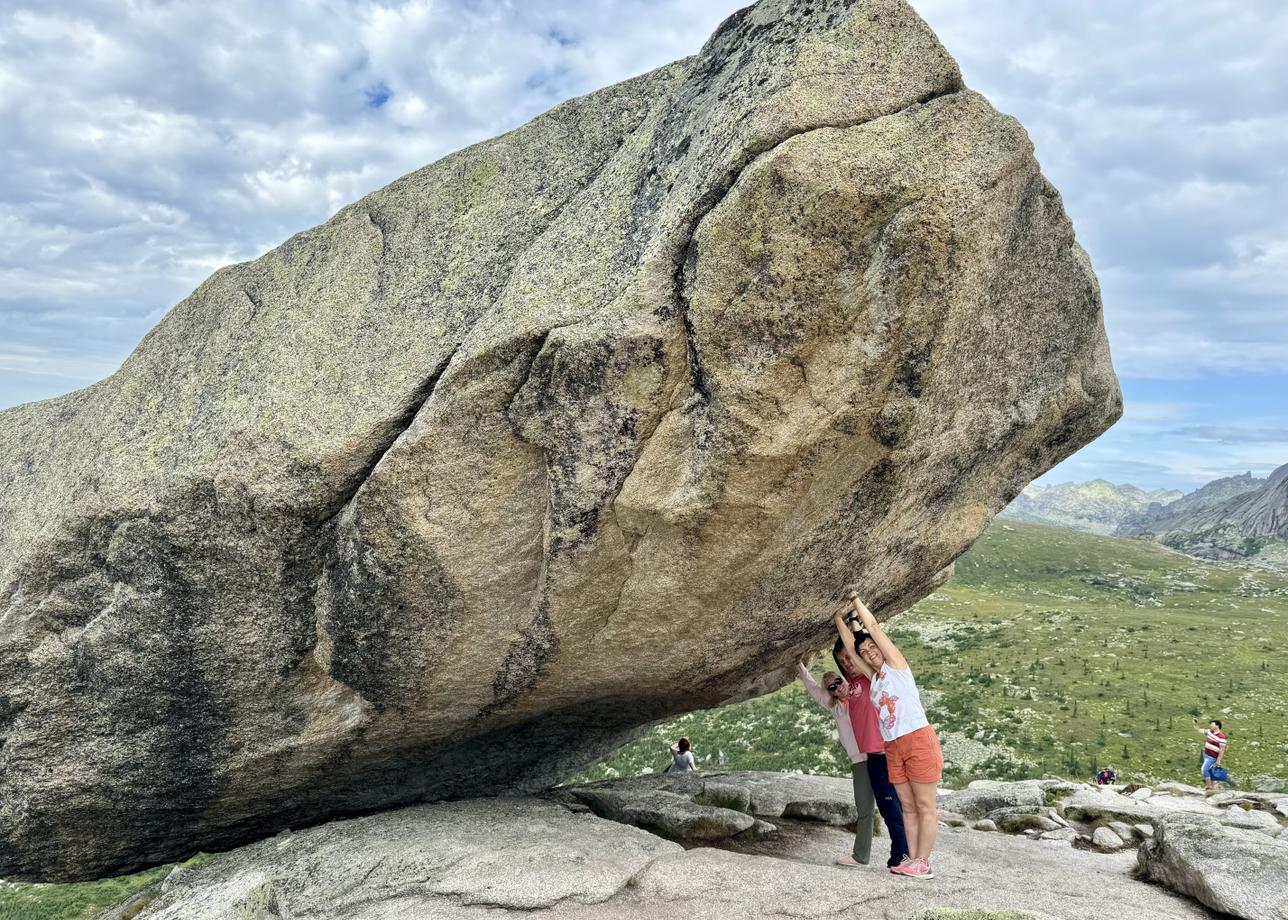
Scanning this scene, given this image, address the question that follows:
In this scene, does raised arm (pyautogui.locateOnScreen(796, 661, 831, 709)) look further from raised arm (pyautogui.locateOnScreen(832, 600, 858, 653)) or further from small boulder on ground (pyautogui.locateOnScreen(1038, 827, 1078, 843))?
small boulder on ground (pyautogui.locateOnScreen(1038, 827, 1078, 843))

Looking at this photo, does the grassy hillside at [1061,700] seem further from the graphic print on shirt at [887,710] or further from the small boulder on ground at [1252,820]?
the graphic print on shirt at [887,710]

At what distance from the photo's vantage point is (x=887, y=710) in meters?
11.5

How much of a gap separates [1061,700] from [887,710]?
36.1 m

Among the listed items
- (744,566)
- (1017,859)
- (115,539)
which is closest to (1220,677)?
(1017,859)

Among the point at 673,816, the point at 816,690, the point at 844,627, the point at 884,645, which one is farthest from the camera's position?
the point at 673,816

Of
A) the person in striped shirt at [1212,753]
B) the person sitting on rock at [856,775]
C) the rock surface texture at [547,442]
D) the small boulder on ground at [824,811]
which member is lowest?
the person in striped shirt at [1212,753]

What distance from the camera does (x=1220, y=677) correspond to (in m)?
45.6

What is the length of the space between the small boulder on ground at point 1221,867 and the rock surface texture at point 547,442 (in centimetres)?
550

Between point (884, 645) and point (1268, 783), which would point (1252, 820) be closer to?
point (884, 645)

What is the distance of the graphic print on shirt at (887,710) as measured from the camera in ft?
37.6

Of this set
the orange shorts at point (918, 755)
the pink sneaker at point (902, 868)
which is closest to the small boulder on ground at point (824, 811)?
the pink sneaker at point (902, 868)

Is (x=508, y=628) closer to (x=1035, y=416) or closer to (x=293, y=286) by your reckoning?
(x=293, y=286)

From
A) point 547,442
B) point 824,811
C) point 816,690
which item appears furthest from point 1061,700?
point 547,442

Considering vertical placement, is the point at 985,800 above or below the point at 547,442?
below
